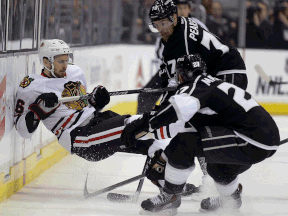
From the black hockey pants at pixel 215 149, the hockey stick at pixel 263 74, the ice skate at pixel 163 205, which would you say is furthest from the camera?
the hockey stick at pixel 263 74

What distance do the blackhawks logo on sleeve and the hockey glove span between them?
10cm

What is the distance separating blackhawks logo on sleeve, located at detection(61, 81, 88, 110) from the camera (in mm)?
3033

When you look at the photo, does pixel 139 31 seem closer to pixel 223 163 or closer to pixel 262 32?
pixel 262 32

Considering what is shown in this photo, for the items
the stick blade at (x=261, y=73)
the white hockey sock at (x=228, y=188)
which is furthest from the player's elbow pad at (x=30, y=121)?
the stick blade at (x=261, y=73)

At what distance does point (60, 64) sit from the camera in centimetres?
297

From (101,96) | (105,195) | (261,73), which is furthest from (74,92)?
(261,73)

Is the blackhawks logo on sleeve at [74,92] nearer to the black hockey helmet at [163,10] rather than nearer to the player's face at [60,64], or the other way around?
the player's face at [60,64]

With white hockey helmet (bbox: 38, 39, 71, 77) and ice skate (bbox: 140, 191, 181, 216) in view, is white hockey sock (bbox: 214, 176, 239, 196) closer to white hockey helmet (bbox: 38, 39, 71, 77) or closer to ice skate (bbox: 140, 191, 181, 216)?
ice skate (bbox: 140, 191, 181, 216)

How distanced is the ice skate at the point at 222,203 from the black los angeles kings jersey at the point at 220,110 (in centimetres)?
40

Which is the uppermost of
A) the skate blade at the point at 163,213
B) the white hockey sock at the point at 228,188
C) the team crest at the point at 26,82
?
the team crest at the point at 26,82

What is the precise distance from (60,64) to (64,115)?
295 millimetres

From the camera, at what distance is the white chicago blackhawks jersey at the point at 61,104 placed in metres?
2.89

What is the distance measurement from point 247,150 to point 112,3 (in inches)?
183

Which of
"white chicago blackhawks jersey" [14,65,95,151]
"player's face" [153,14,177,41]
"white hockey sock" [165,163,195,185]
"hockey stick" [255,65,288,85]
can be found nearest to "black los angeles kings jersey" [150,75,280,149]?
"white hockey sock" [165,163,195,185]
